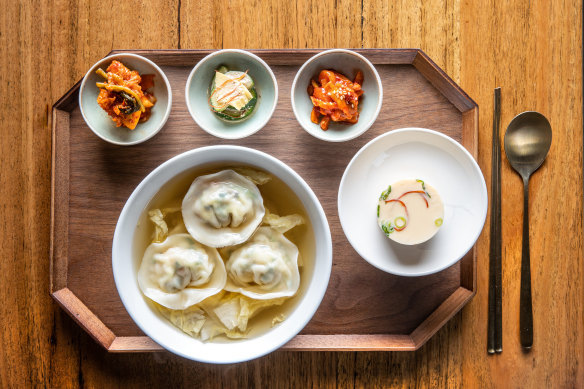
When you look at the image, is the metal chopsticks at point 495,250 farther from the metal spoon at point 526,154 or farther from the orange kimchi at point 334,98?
the orange kimchi at point 334,98

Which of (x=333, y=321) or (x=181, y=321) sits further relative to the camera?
(x=333, y=321)

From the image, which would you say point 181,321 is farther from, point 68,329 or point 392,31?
point 392,31

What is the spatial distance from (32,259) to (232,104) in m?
0.69

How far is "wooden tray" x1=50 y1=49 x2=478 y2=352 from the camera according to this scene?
1.18 m

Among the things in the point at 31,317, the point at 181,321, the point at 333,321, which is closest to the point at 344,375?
the point at 333,321

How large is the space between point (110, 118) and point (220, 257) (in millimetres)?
452

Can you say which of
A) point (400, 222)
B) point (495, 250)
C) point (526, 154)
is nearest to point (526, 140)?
point (526, 154)

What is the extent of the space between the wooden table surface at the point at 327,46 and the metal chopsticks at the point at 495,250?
0.02m

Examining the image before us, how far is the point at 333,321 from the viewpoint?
3.90ft

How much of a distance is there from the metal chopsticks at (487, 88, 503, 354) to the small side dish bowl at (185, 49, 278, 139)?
1.96 feet

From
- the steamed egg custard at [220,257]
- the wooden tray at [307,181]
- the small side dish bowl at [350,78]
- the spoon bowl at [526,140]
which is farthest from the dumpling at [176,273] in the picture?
the spoon bowl at [526,140]

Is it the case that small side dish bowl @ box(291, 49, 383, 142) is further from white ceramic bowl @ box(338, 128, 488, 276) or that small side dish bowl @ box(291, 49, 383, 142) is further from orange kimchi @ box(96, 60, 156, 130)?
orange kimchi @ box(96, 60, 156, 130)

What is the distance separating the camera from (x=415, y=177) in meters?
1.19

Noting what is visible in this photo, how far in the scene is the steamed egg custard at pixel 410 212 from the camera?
1135 mm
